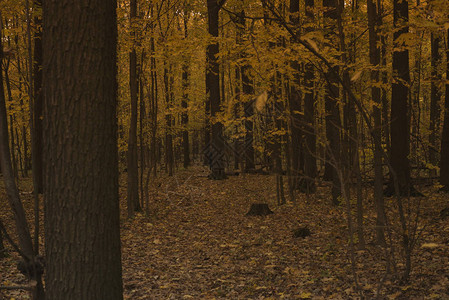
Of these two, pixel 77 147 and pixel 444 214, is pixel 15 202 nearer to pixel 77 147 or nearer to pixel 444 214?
pixel 77 147

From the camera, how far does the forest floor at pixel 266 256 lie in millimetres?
5305

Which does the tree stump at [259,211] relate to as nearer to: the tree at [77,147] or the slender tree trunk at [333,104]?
the slender tree trunk at [333,104]

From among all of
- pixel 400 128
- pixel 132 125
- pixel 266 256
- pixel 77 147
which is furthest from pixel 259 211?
pixel 77 147

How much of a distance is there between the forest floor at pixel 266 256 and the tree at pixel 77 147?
282 cm

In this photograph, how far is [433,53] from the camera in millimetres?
17266

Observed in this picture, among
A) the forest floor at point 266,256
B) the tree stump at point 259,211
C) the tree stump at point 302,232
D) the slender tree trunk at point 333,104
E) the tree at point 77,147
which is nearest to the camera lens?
the tree at point 77,147

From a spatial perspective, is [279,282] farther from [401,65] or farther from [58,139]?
[401,65]

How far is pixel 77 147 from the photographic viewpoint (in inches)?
103

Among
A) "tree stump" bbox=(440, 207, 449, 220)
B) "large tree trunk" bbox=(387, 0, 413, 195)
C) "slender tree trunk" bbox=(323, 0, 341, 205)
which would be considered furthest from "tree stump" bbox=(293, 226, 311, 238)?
"large tree trunk" bbox=(387, 0, 413, 195)

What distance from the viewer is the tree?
262 centimetres

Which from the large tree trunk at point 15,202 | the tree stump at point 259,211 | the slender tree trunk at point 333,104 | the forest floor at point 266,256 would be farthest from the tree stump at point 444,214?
the large tree trunk at point 15,202

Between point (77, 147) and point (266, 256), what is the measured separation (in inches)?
210

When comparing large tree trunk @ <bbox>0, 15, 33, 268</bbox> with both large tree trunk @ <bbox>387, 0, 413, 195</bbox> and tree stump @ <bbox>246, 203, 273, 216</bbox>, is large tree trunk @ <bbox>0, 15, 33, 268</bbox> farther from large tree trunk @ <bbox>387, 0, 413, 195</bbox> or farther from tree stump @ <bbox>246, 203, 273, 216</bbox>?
large tree trunk @ <bbox>387, 0, 413, 195</bbox>

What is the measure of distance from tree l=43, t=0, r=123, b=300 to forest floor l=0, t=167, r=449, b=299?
282 cm
